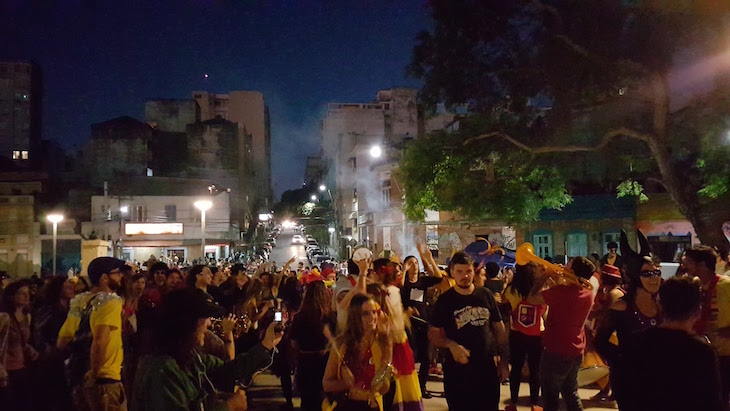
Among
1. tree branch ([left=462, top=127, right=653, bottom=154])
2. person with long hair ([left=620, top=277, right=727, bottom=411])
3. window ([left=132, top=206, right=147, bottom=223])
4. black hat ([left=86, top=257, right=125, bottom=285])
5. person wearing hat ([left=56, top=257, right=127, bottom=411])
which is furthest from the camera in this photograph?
window ([left=132, top=206, right=147, bottom=223])

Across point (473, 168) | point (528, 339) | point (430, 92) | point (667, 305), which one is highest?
point (430, 92)

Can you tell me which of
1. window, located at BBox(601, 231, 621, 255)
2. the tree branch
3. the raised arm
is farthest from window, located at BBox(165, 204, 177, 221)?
the raised arm

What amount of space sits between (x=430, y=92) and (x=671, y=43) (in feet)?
20.4

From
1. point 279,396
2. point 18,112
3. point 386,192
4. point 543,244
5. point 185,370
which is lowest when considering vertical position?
point 279,396

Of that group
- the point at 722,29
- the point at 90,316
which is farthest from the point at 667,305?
the point at 722,29

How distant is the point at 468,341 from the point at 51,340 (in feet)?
16.3

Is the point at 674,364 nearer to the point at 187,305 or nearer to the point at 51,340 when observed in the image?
the point at 187,305

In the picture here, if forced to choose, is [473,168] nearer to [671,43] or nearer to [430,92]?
[430,92]

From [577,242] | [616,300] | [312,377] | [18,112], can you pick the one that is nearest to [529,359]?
[616,300]

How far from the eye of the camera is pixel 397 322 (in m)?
4.89

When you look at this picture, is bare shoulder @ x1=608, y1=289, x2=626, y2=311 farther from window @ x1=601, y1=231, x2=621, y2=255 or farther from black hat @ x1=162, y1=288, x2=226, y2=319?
window @ x1=601, y1=231, x2=621, y2=255

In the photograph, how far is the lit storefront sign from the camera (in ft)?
136

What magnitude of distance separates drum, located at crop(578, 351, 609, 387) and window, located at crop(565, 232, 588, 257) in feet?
69.4

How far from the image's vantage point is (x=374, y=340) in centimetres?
413
